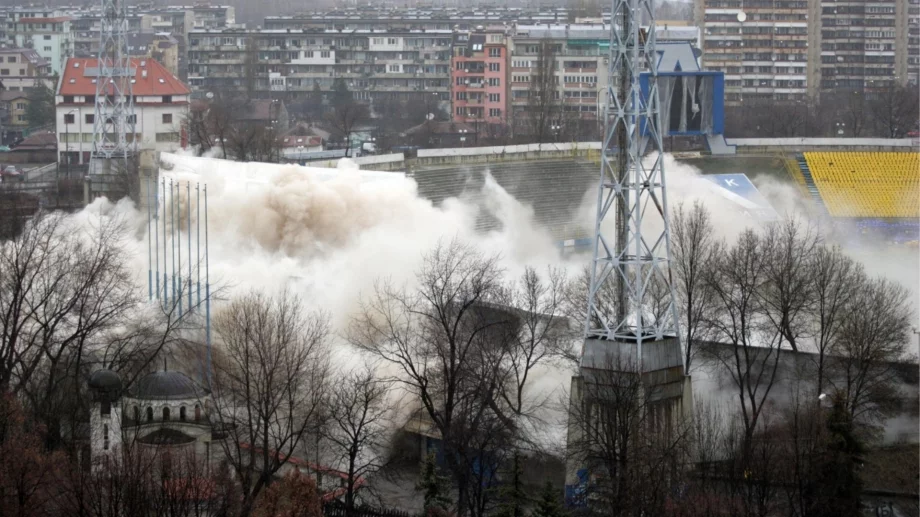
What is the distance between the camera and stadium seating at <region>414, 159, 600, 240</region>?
53.8 m

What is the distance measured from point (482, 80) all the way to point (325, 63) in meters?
16.5

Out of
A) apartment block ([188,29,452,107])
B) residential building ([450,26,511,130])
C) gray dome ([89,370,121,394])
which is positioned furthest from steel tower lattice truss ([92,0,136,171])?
gray dome ([89,370,121,394])

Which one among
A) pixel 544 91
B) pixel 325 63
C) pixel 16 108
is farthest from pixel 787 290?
pixel 325 63

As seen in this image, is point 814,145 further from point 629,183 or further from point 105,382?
point 105,382

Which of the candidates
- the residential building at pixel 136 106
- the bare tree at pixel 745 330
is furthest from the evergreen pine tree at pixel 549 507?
the residential building at pixel 136 106

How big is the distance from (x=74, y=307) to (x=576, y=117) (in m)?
55.7

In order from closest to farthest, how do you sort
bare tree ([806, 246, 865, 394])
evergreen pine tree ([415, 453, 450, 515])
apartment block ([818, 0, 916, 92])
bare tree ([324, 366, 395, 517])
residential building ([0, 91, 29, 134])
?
evergreen pine tree ([415, 453, 450, 515])
bare tree ([324, 366, 395, 517])
bare tree ([806, 246, 865, 394])
apartment block ([818, 0, 916, 92])
residential building ([0, 91, 29, 134])

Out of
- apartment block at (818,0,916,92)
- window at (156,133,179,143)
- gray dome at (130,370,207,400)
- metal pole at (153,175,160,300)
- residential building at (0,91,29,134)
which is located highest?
apartment block at (818,0,916,92)

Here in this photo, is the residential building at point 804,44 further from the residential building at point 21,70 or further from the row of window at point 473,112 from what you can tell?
the residential building at point 21,70

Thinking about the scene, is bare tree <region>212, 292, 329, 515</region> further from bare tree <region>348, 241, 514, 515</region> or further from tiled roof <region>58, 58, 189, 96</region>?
Answer: tiled roof <region>58, 58, 189, 96</region>

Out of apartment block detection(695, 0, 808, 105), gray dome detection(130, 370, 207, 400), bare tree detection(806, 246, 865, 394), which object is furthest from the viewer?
apartment block detection(695, 0, 808, 105)

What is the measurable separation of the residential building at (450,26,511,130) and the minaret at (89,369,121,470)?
65347 mm

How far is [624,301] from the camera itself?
1224 inches

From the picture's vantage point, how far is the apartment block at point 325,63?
361 ft
